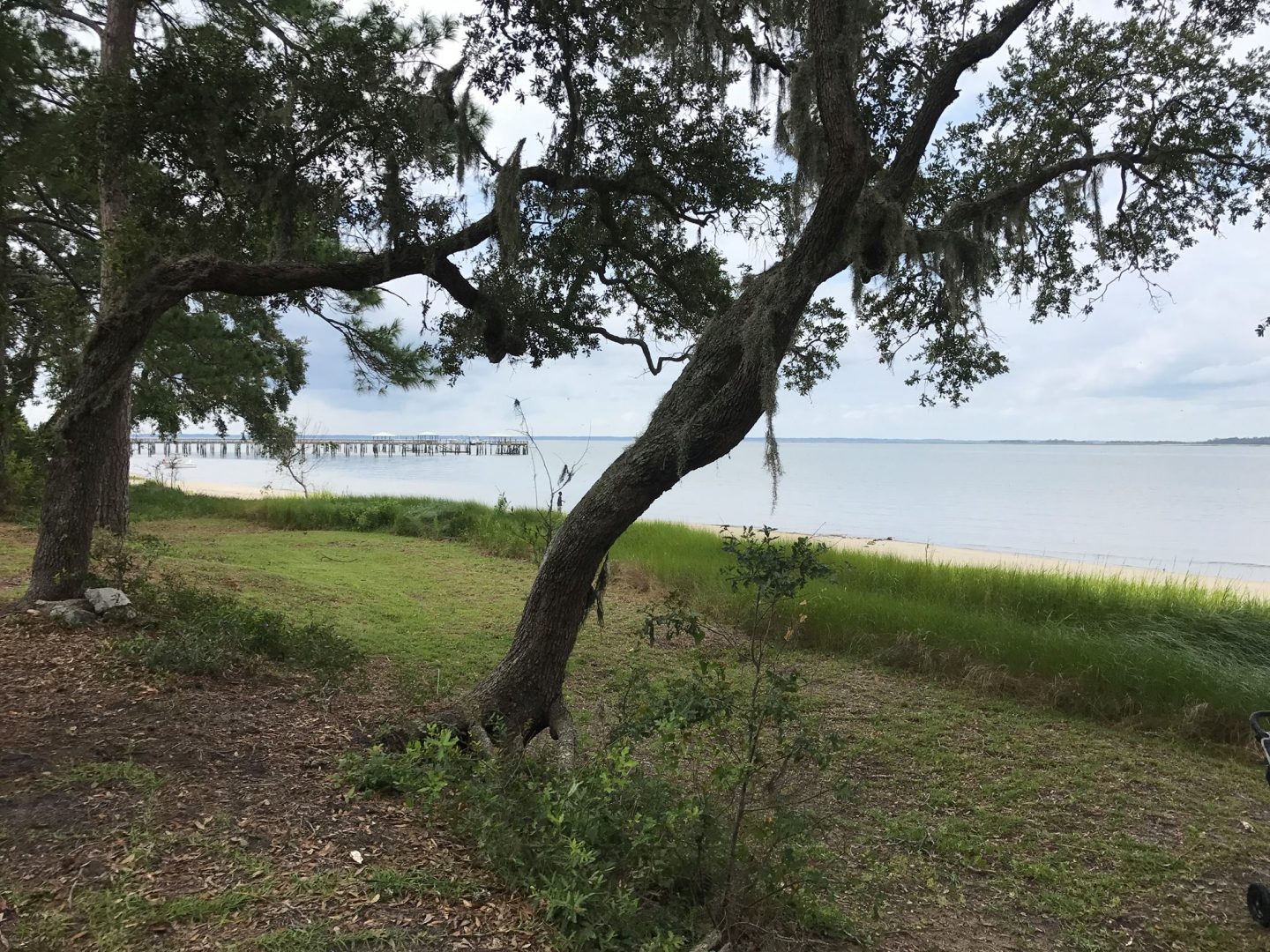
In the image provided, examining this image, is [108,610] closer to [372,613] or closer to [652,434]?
[372,613]

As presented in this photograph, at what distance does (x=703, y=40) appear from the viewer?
4.86m

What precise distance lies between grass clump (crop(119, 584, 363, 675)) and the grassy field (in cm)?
69

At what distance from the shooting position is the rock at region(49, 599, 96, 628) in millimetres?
4672

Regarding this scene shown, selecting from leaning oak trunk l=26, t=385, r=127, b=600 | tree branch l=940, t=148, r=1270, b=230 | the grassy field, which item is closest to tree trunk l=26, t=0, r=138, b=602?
leaning oak trunk l=26, t=385, r=127, b=600

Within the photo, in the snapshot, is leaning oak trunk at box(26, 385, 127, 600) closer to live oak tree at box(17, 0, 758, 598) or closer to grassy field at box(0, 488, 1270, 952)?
live oak tree at box(17, 0, 758, 598)

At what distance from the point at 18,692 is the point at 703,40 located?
219 inches

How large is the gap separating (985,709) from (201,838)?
5765 millimetres

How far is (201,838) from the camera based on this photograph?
8.13ft

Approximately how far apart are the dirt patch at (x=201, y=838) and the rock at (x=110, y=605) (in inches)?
36.9

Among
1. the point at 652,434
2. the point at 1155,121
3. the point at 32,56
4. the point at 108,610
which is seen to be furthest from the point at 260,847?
the point at 1155,121

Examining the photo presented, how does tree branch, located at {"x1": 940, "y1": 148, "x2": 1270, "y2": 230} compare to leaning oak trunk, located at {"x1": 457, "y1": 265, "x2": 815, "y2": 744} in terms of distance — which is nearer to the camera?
leaning oak trunk, located at {"x1": 457, "y1": 265, "x2": 815, "y2": 744}

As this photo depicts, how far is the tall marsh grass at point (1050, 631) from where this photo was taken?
5.81m

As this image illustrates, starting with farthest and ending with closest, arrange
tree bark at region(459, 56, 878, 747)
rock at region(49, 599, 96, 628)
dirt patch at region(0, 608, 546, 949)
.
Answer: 1. rock at region(49, 599, 96, 628)
2. tree bark at region(459, 56, 878, 747)
3. dirt patch at region(0, 608, 546, 949)

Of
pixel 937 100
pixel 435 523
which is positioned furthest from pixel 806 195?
pixel 435 523
